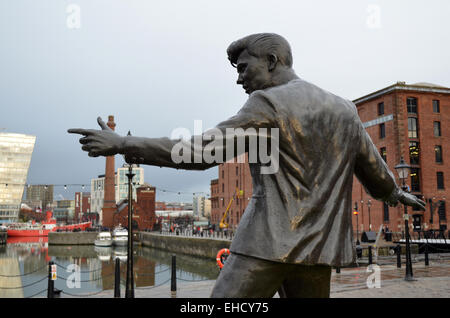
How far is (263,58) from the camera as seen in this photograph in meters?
2.14

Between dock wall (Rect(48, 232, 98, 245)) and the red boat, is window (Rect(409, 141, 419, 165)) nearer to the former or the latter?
dock wall (Rect(48, 232, 98, 245))

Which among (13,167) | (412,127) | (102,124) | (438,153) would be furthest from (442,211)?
(13,167)

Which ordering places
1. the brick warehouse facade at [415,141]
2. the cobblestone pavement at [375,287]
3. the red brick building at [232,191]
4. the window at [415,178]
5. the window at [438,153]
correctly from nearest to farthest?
the cobblestone pavement at [375,287]
the brick warehouse facade at [415,141]
the window at [415,178]
the window at [438,153]
the red brick building at [232,191]

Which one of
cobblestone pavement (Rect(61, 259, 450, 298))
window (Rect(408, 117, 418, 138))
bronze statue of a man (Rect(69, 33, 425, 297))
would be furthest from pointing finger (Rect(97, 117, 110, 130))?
window (Rect(408, 117, 418, 138))

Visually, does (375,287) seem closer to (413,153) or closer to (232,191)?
(413,153)

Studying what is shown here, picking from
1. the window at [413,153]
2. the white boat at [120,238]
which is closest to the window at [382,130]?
the window at [413,153]

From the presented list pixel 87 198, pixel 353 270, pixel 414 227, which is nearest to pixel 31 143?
pixel 87 198

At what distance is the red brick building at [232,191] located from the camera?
62.8 m

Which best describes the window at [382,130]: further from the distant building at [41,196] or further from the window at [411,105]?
the distant building at [41,196]

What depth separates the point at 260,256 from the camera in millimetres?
1859

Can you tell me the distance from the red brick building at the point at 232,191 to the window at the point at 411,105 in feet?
78.7

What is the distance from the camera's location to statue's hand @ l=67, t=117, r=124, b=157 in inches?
68.1

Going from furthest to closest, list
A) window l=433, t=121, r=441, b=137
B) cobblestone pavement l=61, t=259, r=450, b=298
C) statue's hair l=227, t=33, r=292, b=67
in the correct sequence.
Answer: window l=433, t=121, r=441, b=137 → cobblestone pavement l=61, t=259, r=450, b=298 → statue's hair l=227, t=33, r=292, b=67

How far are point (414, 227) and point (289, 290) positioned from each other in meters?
38.1
